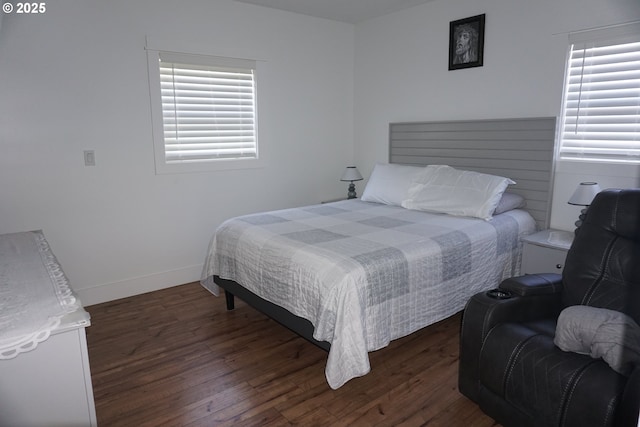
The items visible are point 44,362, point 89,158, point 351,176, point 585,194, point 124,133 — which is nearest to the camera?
point 44,362

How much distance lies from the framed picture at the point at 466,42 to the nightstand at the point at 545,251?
5.20 ft

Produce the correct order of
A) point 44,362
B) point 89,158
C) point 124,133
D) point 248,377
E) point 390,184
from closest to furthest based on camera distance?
1. point 44,362
2. point 248,377
3. point 89,158
4. point 124,133
5. point 390,184

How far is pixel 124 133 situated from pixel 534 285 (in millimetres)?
3126

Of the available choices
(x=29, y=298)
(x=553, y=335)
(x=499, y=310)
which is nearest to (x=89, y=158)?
(x=29, y=298)

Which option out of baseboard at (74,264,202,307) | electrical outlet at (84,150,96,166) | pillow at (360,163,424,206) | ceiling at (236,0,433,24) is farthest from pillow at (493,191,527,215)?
electrical outlet at (84,150,96,166)

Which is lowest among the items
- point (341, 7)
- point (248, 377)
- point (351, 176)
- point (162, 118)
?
point (248, 377)

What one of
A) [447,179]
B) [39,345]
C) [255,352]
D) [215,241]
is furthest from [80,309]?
[447,179]

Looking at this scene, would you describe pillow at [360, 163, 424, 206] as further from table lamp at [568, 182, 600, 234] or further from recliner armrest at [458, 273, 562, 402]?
recliner armrest at [458, 273, 562, 402]

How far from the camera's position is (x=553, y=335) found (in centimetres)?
186

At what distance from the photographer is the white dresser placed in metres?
1.23

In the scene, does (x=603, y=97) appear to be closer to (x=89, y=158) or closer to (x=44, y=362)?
(x=44, y=362)

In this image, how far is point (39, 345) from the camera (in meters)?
1.26

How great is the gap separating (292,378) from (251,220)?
1198mm

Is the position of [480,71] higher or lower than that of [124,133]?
higher
